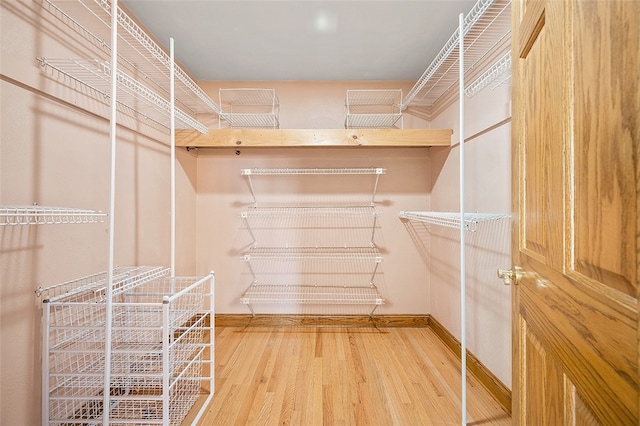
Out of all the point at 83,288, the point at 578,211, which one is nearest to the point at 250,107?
the point at 83,288

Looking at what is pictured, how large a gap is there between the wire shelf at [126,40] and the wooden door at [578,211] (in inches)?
58.4

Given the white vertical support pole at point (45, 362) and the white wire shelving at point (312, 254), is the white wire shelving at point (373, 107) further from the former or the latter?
the white vertical support pole at point (45, 362)

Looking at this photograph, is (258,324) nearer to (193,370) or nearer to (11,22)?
(193,370)

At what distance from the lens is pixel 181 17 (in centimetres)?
181

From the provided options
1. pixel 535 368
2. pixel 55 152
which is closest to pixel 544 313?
pixel 535 368

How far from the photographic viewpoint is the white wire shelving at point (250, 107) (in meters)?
2.69

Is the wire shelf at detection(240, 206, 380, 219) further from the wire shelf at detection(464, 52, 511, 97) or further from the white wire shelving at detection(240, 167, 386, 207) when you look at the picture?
the wire shelf at detection(464, 52, 511, 97)

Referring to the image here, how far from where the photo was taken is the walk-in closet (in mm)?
1117

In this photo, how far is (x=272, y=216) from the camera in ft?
9.14

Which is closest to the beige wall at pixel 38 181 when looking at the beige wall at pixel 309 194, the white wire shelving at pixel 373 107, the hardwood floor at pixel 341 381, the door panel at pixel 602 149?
the hardwood floor at pixel 341 381

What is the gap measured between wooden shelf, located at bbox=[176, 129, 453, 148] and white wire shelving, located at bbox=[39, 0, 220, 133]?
7.1 inches

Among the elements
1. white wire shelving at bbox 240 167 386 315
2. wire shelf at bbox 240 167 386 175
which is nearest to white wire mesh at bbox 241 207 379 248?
white wire shelving at bbox 240 167 386 315

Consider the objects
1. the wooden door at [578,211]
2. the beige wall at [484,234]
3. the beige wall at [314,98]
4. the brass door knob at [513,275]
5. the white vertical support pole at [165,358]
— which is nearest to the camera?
the wooden door at [578,211]

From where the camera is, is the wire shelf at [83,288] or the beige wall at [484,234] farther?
the beige wall at [484,234]
